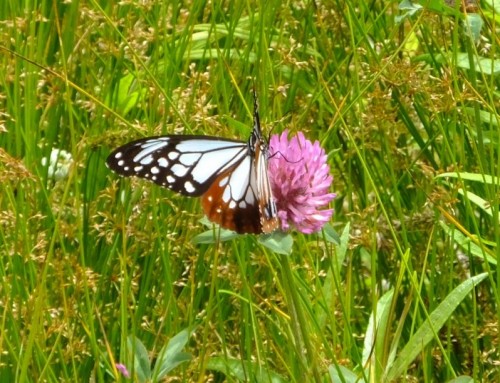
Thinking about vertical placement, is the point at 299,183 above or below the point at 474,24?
below

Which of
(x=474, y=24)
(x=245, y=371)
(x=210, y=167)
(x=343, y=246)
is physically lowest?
(x=245, y=371)

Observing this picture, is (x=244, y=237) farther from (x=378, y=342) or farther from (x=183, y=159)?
(x=378, y=342)

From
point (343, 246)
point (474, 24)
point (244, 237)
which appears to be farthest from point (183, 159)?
point (474, 24)

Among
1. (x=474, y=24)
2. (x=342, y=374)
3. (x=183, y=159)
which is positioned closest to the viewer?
(x=342, y=374)

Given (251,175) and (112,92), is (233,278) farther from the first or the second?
(112,92)

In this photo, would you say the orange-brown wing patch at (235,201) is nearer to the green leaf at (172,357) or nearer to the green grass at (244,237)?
the green grass at (244,237)

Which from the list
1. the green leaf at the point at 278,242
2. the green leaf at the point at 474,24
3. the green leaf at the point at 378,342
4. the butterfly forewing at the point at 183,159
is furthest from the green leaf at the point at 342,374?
the green leaf at the point at 474,24

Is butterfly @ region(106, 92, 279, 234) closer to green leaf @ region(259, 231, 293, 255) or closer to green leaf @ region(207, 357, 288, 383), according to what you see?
green leaf @ region(259, 231, 293, 255)

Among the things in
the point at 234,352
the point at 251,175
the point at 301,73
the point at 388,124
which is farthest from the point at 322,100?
the point at 251,175
